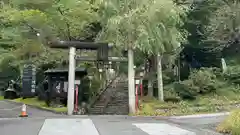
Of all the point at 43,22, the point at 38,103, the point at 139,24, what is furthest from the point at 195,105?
the point at 38,103

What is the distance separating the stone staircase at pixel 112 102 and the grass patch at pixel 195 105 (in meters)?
1.90

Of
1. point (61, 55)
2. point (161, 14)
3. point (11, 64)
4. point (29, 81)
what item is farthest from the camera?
point (29, 81)

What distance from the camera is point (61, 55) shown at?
109ft

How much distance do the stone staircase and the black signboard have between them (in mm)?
9576

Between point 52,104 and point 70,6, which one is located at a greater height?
point 70,6

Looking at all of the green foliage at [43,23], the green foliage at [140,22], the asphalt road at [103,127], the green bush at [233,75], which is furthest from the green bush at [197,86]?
the asphalt road at [103,127]

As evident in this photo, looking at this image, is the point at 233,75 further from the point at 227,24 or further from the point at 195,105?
the point at 227,24

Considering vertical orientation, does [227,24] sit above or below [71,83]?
above

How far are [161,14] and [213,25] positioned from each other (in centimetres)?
632

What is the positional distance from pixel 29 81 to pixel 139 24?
19971mm

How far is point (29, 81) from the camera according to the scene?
132 ft

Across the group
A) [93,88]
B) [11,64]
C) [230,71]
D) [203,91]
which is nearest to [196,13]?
[230,71]

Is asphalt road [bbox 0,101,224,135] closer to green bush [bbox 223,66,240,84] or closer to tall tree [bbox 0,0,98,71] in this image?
tall tree [bbox 0,0,98,71]

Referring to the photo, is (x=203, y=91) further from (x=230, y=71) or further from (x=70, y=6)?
(x=70, y=6)
